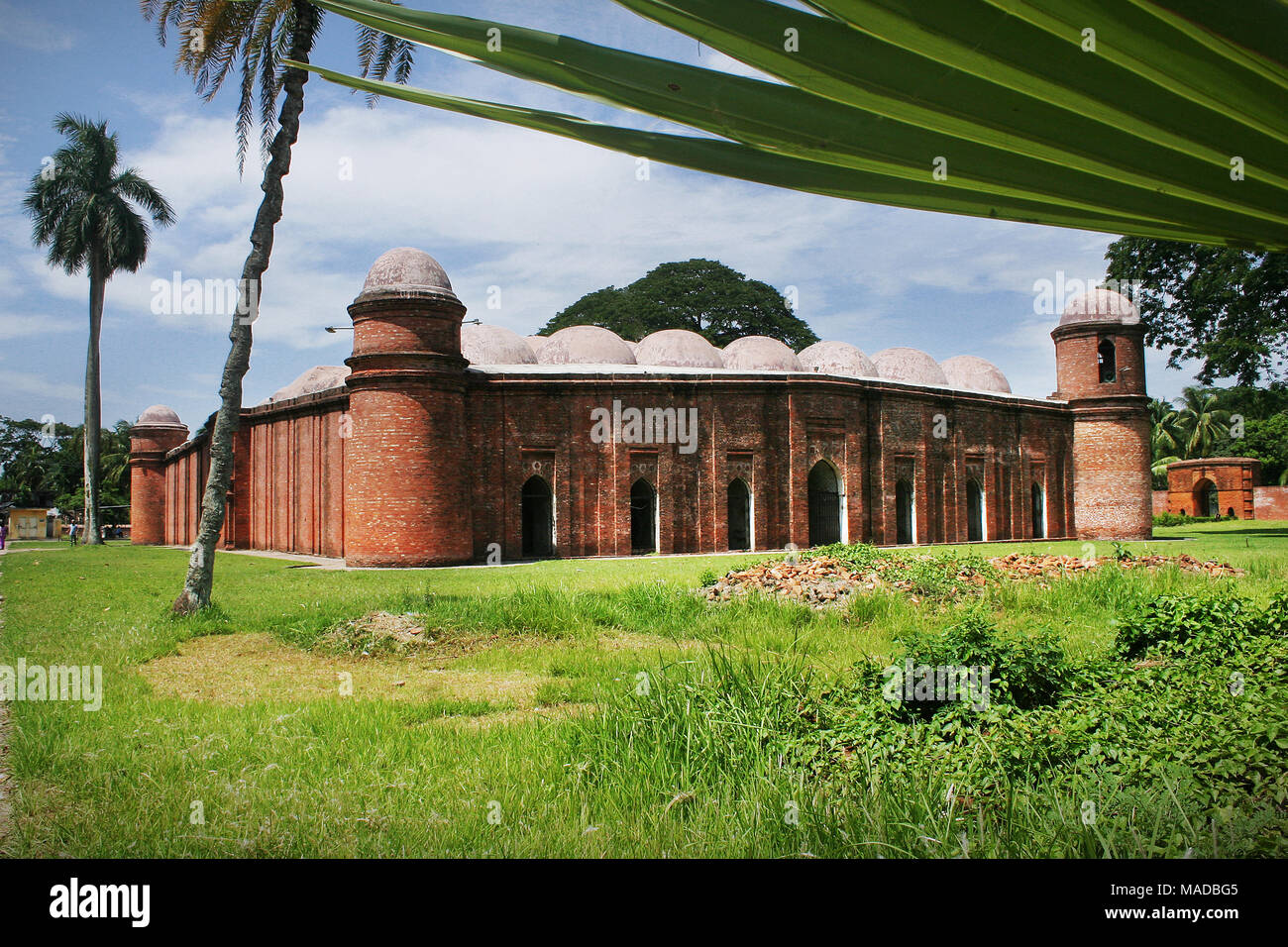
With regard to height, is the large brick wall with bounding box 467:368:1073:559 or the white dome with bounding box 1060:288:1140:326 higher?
the white dome with bounding box 1060:288:1140:326

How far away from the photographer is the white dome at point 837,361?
29.3 m

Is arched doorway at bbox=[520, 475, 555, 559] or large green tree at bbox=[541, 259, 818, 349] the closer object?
arched doorway at bbox=[520, 475, 555, 559]

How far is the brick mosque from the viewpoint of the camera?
63.1 ft

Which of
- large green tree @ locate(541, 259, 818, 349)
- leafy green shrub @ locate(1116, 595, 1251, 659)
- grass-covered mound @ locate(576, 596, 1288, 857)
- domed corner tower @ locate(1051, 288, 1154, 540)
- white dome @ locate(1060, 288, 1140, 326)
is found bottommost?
grass-covered mound @ locate(576, 596, 1288, 857)

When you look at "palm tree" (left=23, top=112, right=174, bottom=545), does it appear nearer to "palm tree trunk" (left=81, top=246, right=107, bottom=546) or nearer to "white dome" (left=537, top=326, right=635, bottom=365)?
"palm tree trunk" (left=81, top=246, right=107, bottom=546)

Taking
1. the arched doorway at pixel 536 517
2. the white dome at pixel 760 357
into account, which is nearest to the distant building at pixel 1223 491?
the white dome at pixel 760 357

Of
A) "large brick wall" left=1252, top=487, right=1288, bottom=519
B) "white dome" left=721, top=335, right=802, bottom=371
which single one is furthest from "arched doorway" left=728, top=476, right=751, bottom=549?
"large brick wall" left=1252, top=487, right=1288, bottom=519

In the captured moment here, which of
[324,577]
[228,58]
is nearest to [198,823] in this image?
[228,58]

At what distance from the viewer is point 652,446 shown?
882 inches

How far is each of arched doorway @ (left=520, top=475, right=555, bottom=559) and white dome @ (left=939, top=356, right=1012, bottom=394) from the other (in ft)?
62.2

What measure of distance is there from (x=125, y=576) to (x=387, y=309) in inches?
311

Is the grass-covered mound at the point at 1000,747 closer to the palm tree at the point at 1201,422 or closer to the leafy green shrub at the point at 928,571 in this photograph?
the leafy green shrub at the point at 928,571

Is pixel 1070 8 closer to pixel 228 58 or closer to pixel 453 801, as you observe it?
pixel 453 801

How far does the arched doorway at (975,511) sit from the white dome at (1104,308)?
23.0ft
